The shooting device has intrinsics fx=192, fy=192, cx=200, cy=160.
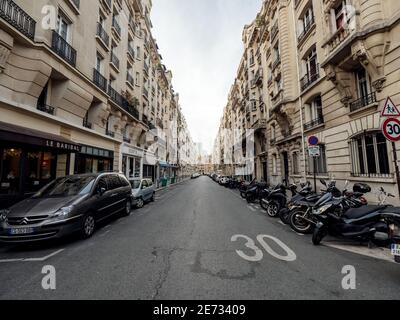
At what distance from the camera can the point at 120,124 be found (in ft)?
56.9

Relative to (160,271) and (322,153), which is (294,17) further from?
(160,271)

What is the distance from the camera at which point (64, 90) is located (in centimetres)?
1026

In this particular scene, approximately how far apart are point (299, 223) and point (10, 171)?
10.9 metres

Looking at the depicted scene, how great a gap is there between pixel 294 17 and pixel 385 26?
9724 millimetres

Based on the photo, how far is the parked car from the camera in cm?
1022

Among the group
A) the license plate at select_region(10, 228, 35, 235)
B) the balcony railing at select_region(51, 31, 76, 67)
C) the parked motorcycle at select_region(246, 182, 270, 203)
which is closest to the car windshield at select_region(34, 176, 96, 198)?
the license plate at select_region(10, 228, 35, 235)

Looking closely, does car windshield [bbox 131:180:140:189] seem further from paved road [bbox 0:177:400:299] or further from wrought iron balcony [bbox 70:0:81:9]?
wrought iron balcony [bbox 70:0:81:9]

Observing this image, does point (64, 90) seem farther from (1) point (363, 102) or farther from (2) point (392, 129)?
(1) point (363, 102)

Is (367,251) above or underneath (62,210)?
underneath

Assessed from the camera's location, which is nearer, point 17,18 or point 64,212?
point 64,212

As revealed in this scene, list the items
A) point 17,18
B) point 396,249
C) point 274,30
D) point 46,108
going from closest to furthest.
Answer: point 396,249
point 17,18
point 46,108
point 274,30

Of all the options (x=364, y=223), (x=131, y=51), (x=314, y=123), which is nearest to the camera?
(x=364, y=223)

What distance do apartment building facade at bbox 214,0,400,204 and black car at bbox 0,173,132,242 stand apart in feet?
34.5

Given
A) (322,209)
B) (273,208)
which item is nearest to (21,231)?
(322,209)
